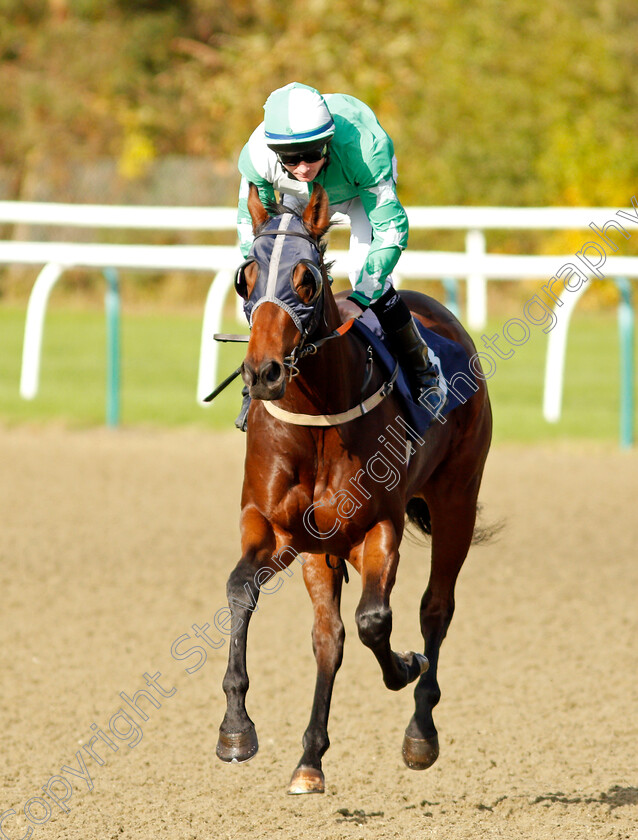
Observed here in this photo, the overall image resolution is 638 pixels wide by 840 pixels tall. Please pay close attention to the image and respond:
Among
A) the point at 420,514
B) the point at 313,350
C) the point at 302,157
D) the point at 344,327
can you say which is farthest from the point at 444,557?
the point at 302,157

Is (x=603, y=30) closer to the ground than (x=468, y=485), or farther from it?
farther from it

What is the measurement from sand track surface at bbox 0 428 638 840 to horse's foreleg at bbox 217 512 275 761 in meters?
0.28

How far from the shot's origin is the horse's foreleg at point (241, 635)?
3621 millimetres

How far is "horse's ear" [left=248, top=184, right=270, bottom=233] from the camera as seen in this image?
3.51m

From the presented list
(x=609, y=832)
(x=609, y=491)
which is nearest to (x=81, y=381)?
(x=609, y=491)

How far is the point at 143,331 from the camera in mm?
16688

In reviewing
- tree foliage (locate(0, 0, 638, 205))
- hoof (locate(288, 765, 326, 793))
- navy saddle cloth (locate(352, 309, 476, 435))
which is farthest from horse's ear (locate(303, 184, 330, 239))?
tree foliage (locate(0, 0, 638, 205))

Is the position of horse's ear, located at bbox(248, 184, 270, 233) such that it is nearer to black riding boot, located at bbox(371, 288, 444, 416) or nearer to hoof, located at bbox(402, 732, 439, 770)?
black riding boot, located at bbox(371, 288, 444, 416)

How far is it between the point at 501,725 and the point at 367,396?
1.54 meters

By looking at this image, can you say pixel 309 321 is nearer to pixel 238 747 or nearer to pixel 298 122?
pixel 298 122

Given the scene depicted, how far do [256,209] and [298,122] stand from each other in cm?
27

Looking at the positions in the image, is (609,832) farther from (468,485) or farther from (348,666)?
(348,666)

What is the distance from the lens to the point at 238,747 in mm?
3617

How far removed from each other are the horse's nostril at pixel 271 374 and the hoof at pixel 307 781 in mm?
1280
